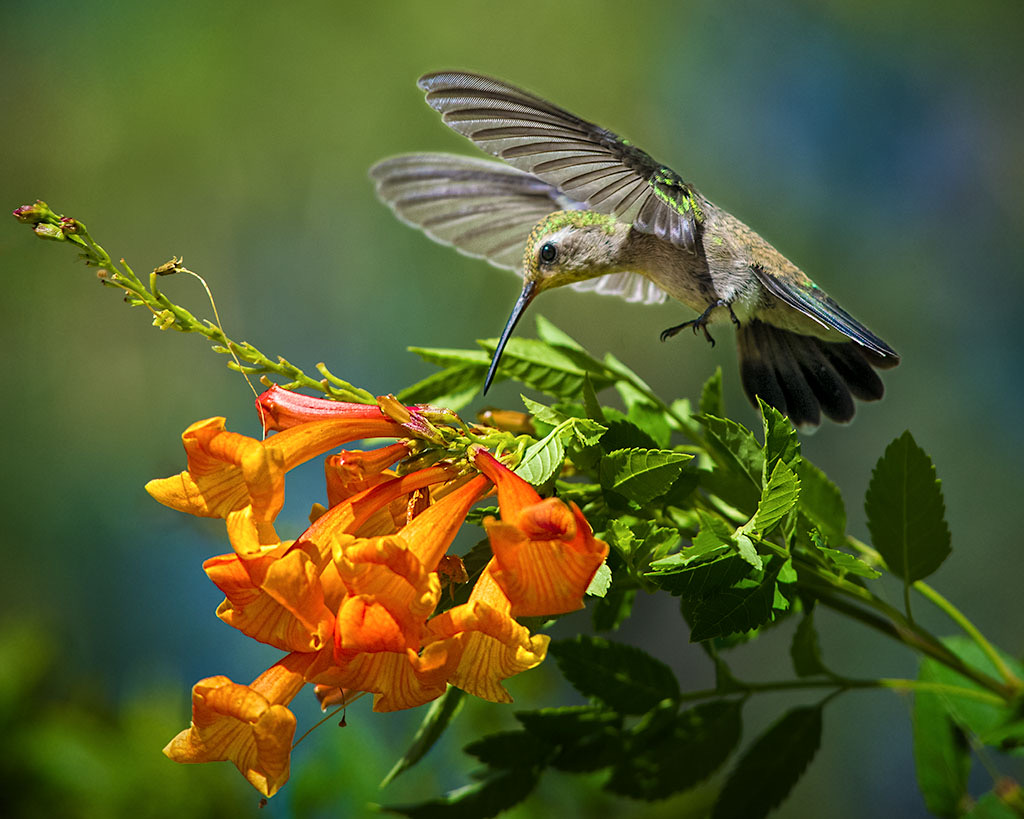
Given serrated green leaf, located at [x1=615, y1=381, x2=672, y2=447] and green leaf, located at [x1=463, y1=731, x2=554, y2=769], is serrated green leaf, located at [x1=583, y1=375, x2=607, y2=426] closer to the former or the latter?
serrated green leaf, located at [x1=615, y1=381, x2=672, y2=447]

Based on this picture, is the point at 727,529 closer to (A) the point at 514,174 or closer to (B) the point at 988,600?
(A) the point at 514,174

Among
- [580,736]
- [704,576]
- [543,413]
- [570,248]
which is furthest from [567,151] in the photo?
[580,736]

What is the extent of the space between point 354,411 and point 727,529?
22 cm

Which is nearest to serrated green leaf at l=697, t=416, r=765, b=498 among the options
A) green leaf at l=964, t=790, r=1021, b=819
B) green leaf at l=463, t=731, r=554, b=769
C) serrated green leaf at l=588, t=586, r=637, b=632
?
serrated green leaf at l=588, t=586, r=637, b=632

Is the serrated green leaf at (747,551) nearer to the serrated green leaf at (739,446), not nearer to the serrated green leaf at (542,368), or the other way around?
the serrated green leaf at (739,446)

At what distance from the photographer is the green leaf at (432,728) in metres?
0.54

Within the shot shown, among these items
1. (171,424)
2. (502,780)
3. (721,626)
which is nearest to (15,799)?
(502,780)

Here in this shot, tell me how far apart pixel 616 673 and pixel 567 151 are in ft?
1.22

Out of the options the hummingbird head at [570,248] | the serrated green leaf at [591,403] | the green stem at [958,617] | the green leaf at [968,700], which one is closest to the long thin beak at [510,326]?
the hummingbird head at [570,248]

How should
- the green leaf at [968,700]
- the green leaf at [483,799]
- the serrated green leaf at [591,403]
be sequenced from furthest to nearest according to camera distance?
1. the green leaf at [968,700]
2. the green leaf at [483,799]
3. the serrated green leaf at [591,403]

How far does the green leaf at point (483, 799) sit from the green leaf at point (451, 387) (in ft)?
0.90

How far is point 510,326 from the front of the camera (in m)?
0.64

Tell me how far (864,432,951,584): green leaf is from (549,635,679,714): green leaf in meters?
0.18

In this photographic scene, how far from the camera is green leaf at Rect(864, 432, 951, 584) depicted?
0.54m
